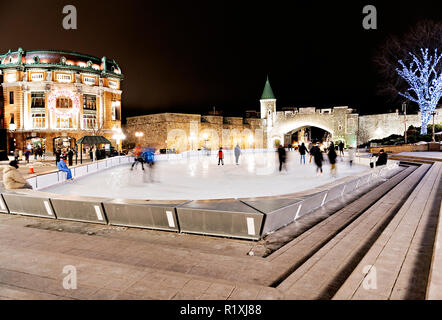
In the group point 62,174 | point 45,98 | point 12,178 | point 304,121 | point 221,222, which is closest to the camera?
point 221,222

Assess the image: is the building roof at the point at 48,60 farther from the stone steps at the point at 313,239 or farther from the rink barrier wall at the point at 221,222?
the stone steps at the point at 313,239

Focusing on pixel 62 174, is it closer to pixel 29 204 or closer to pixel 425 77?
pixel 29 204

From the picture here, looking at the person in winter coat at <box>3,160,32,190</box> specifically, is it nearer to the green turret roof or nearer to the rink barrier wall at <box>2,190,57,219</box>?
the rink barrier wall at <box>2,190,57,219</box>

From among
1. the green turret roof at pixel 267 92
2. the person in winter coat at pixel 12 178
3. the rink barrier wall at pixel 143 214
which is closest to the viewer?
the rink barrier wall at pixel 143 214

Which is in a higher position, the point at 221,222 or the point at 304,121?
the point at 304,121

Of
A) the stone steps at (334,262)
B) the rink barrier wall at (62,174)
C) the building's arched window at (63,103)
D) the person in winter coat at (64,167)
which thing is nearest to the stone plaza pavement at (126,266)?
the stone steps at (334,262)

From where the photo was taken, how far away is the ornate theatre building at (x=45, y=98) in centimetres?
3142

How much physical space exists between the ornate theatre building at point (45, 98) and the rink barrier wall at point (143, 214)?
2941 cm

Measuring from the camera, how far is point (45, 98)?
31.8 metres

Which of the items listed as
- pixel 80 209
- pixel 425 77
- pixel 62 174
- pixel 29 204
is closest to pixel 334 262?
pixel 80 209

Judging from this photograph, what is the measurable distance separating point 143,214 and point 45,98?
33.3 meters

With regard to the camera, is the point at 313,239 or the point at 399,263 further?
the point at 313,239

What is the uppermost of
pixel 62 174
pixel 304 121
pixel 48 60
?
pixel 48 60

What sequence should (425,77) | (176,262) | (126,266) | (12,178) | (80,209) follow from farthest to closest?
(425,77)
(12,178)
(80,209)
(176,262)
(126,266)
